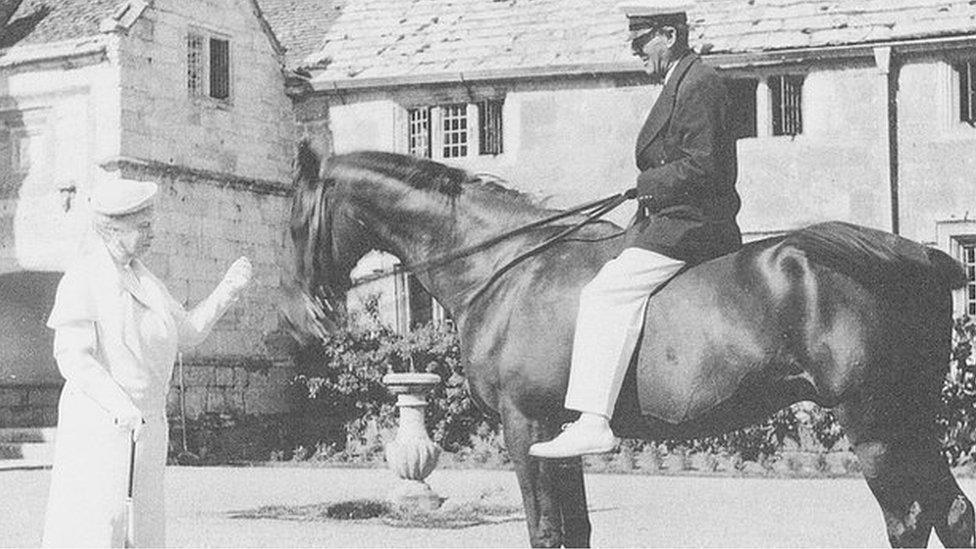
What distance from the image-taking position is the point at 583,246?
311 inches

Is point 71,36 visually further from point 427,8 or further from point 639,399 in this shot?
point 639,399

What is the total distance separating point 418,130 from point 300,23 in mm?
3340

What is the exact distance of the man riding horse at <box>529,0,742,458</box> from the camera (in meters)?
7.27

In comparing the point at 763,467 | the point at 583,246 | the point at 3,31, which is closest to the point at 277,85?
the point at 3,31

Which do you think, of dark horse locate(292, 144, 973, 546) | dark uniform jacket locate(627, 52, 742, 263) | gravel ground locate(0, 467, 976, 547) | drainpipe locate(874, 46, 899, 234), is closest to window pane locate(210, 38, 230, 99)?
gravel ground locate(0, 467, 976, 547)

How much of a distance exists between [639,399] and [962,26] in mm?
15616

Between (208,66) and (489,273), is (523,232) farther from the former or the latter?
(208,66)

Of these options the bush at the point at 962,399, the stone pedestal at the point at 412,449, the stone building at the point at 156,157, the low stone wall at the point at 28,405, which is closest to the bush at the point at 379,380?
the stone building at the point at 156,157

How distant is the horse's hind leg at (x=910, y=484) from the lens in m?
7.09

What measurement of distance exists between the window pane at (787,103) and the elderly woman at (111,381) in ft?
57.0

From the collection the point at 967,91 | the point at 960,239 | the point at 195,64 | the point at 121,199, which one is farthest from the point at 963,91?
the point at 121,199

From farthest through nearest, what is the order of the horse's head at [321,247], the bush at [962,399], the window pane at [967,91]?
the window pane at [967,91], the bush at [962,399], the horse's head at [321,247]

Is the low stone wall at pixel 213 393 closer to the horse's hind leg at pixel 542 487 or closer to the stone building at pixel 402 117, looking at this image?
the stone building at pixel 402 117

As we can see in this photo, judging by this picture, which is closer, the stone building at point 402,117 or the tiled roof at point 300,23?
the stone building at point 402,117
